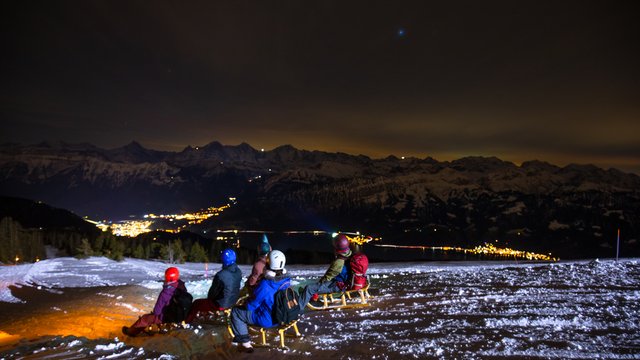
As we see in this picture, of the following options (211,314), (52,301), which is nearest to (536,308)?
(211,314)

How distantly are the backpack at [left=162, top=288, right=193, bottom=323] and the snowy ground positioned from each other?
0.65 m

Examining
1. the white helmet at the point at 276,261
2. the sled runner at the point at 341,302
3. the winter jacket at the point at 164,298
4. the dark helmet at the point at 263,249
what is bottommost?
the sled runner at the point at 341,302

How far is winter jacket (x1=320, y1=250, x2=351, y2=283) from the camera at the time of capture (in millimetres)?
12953

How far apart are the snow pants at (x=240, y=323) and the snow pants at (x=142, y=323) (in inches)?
114

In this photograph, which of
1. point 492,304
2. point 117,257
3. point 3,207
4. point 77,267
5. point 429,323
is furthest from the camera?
point 3,207

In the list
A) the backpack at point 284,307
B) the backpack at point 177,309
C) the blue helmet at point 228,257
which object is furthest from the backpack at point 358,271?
the backpack at point 284,307

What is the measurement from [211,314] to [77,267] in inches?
924

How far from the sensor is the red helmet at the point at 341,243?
12.9 metres

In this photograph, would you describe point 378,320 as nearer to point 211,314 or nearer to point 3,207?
point 211,314

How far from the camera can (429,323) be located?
34.0ft

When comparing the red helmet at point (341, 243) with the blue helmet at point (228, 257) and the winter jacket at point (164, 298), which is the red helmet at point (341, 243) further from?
the winter jacket at point (164, 298)

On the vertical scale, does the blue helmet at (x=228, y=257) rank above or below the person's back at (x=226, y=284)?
above

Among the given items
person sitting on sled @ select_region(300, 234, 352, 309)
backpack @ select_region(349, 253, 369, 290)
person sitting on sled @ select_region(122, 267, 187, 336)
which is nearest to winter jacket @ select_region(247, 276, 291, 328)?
person sitting on sled @ select_region(122, 267, 187, 336)

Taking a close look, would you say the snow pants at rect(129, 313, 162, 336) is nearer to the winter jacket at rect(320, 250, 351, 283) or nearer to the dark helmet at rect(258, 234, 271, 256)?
the dark helmet at rect(258, 234, 271, 256)
